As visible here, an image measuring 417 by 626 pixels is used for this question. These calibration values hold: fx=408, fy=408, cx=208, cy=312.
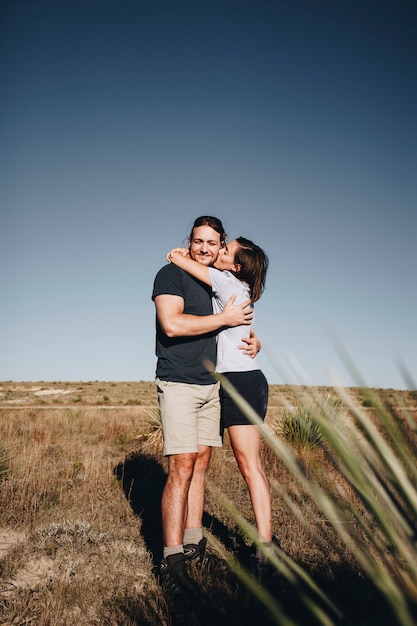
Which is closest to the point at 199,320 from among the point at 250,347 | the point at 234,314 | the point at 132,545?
the point at 234,314

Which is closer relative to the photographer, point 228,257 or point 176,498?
point 176,498

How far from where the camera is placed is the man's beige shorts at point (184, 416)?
8.76ft

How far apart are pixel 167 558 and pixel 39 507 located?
7.51 feet

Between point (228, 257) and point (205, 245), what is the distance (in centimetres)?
19

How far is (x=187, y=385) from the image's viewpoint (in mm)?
2781

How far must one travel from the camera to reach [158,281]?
2842mm

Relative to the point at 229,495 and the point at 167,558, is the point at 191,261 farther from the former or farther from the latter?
the point at 229,495

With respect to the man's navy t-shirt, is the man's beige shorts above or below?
below

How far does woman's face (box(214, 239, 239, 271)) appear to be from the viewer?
116 inches

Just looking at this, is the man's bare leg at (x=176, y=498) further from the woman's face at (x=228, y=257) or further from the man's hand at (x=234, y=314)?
the woman's face at (x=228, y=257)

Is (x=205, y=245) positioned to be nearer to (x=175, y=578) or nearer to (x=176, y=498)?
(x=176, y=498)

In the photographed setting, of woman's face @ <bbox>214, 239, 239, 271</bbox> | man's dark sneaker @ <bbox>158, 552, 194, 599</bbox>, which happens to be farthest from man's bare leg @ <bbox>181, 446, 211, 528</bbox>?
woman's face @ <bbox>214, 239, 239, 271</bbox>

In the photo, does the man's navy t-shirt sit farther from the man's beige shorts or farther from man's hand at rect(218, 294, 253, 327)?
man's hand at rect(218, 294, 253, 327)

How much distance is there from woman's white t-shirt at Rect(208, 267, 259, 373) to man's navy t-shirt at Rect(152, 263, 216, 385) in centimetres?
11
